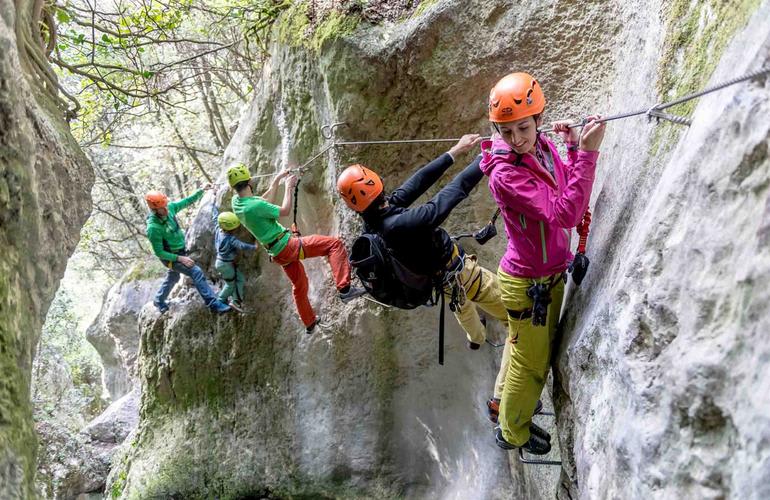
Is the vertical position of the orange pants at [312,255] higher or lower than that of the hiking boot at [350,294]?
higher

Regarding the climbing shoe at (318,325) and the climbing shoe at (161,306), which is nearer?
the climbing shoe at (318,325)

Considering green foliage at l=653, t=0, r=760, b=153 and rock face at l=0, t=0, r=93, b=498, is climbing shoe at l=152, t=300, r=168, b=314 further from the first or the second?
green foliage at l=653, t=0, r=760, b=153

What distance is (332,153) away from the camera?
6160 mm

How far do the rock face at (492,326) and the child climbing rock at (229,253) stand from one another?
24cm

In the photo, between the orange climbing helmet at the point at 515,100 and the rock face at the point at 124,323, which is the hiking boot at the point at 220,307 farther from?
the rock face at the point at 124,323

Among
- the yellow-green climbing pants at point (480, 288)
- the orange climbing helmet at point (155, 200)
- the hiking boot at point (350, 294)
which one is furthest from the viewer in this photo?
the orange climbing helmet at point (155, 200)

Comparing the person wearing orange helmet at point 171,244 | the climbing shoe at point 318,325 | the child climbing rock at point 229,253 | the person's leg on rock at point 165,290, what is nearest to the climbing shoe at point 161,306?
the person's leg on rock at point 165,290

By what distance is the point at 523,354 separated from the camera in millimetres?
3701

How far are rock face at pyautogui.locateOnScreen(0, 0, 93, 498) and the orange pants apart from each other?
2.04 meters

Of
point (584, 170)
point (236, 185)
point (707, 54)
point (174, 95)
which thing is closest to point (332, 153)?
point (236, 185)

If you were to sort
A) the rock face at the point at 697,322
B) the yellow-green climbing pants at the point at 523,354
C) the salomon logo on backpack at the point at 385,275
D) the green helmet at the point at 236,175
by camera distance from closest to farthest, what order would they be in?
the rock face at the point at 697,322
the yellow-green climbing pants at the point at 523,354
the salomon logo on backpack at the point at 385,275
the green helmet at the point at 236,175

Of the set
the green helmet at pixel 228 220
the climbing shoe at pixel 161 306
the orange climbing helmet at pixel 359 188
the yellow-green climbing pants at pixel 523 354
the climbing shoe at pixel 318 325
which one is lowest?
the yellow-green climbing pants at pixel 523 354

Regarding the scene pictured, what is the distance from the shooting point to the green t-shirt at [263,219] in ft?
19.6

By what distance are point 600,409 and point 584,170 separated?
124 cm
